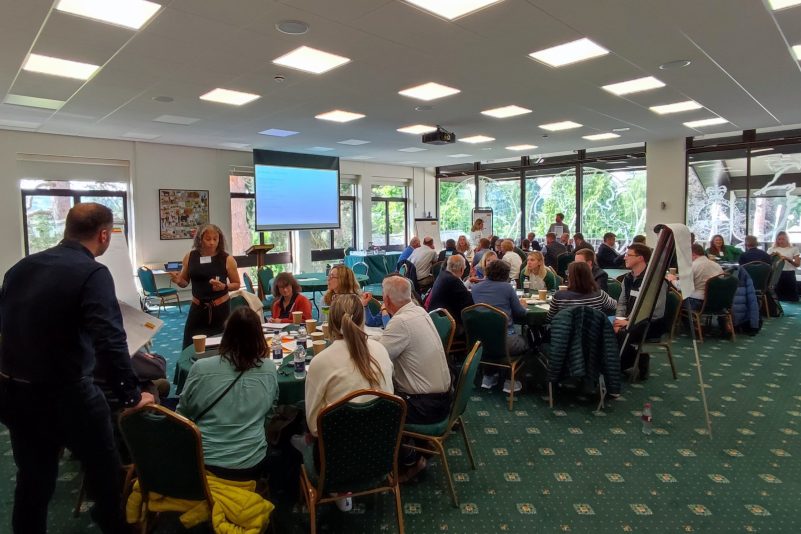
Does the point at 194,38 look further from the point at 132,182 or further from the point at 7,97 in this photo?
the point at 132,182

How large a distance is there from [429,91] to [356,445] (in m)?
4.78

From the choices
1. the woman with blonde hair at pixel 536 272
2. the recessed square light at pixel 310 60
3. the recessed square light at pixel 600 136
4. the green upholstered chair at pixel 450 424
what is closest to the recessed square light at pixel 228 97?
the recessed square light at pixel 310 60

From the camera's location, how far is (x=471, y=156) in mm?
12047

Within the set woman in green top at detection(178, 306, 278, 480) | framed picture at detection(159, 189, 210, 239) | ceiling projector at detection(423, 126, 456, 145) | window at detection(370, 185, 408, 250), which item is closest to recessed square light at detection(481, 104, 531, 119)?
ceiling projector at detection(423, 126, 456, 145)

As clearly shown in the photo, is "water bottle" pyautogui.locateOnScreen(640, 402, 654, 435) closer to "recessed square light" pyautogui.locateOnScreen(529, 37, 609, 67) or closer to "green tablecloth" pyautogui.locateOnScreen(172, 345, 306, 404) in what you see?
"green tablecloth" pyautogui.locateOnScreen(172, 345, 306, 404)

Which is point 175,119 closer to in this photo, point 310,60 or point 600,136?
point 310,60

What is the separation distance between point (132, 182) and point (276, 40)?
6433mm

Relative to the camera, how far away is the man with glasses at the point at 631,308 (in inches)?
173

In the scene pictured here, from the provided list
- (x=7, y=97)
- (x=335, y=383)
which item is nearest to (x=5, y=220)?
(x=7, y=97)

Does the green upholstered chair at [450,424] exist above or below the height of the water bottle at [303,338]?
below

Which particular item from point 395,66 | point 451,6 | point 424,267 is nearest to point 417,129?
point 424,267

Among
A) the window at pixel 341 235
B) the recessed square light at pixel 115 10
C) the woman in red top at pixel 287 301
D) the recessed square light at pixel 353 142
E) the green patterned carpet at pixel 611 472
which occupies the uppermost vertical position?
the recessed square light at pixel 353 142

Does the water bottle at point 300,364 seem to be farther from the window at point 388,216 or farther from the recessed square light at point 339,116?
Result: the window at point 388,216

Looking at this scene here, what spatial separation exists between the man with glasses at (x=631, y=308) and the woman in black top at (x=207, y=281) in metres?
3.50
